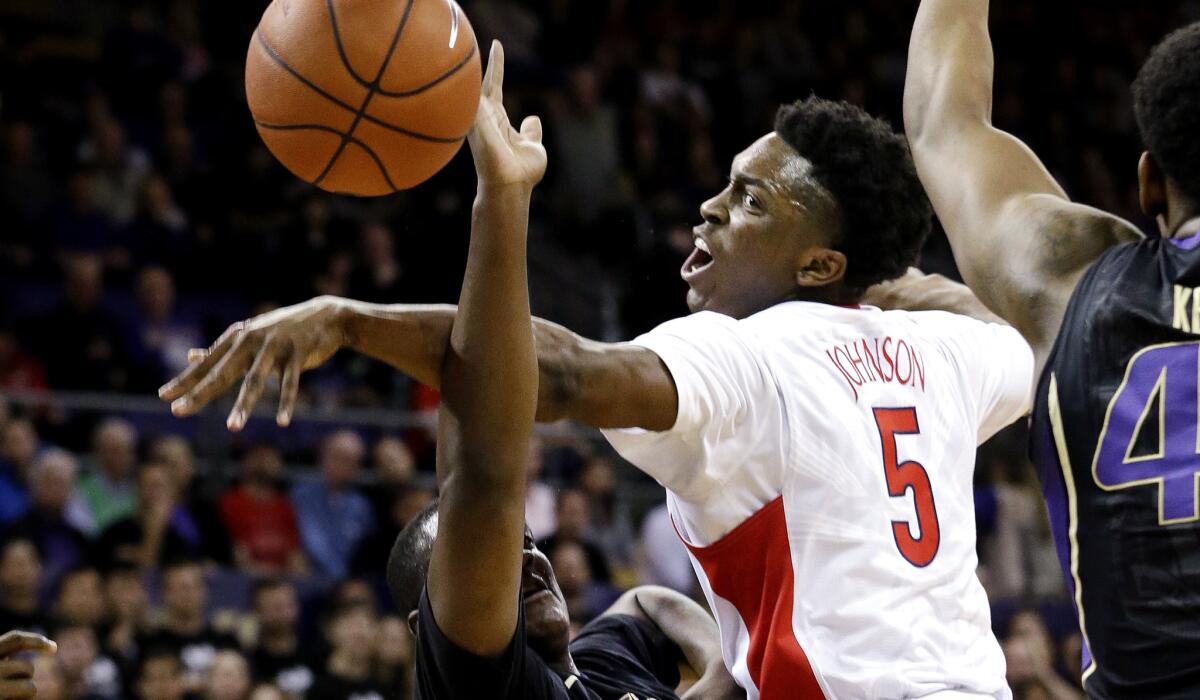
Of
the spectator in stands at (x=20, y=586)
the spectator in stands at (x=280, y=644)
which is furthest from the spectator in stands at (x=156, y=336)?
the spectator in stands at (x=20, y=586)

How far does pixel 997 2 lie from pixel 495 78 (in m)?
16.2

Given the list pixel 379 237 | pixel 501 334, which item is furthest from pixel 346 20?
pixel 379 237

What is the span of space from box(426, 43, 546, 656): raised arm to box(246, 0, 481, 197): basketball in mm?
288

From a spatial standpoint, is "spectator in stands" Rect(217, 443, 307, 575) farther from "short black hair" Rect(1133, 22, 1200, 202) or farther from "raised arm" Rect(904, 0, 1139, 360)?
"short black hair" Rect(1133, 22, 1200, 202)

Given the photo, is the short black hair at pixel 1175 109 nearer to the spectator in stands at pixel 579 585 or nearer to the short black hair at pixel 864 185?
the short black hair at pixel 864 185

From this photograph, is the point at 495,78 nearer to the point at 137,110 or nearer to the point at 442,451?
the point at 442,451

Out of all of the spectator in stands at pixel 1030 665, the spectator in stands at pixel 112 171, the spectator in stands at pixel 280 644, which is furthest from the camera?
the spectator in stands at pixel 112 171

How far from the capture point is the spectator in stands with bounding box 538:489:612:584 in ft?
29.0

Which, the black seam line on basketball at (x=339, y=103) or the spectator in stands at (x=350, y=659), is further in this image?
the spectator in stands at (x=350, y=659)

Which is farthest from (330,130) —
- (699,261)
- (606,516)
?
(606,516)

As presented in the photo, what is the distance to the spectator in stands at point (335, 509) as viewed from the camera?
8836 millimetres

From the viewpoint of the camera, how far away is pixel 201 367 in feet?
8.25

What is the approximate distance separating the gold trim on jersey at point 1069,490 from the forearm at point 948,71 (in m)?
0.60

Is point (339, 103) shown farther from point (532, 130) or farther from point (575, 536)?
point (575, 536)
